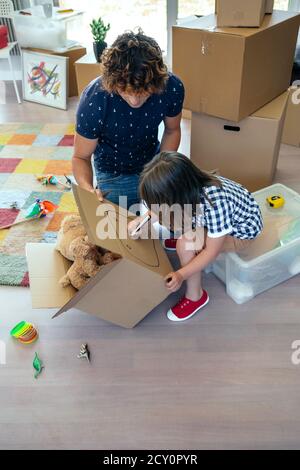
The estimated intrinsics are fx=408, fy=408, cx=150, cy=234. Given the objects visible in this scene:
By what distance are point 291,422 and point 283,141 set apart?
148cm

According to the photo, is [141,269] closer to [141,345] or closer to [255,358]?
[141,345]

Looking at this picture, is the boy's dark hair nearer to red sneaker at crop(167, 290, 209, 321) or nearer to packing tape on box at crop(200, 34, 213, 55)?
red sneaker at crop(167, 290, 209, 321)

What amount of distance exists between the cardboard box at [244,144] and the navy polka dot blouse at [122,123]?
0.98ft

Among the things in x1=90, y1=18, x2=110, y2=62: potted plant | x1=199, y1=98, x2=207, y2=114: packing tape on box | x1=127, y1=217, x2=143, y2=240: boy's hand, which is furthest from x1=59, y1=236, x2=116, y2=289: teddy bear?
x1=90, y1=18, x2=110, y2=62: potted plant

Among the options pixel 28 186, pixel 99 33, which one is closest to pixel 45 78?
pixel 99 33

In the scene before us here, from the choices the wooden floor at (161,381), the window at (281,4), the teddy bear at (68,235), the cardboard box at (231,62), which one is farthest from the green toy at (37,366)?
the window at (281,4)

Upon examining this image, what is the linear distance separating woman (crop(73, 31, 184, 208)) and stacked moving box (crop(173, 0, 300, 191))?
205 millimetres

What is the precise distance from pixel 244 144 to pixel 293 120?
55 centimetres

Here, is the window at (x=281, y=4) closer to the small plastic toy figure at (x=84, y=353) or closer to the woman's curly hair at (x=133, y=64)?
the woman's curly hair at (x=133, y=64)

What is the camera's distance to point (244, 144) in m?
1.56

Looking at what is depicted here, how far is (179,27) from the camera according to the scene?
141 centimetres

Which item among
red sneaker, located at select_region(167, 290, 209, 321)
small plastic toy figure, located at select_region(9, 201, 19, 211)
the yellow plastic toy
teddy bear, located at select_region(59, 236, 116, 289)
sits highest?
the yellow plastic toy

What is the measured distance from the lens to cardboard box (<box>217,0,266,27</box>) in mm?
1340
